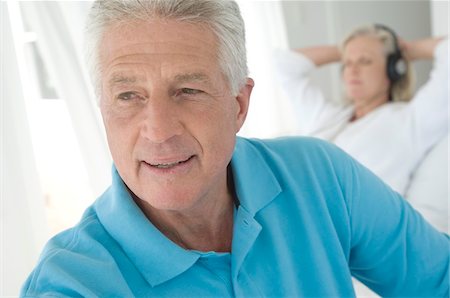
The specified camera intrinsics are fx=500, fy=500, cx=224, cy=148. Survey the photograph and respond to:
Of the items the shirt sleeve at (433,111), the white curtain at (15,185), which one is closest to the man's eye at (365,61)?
the shirt sleeve at (433,111)

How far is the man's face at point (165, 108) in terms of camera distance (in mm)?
739

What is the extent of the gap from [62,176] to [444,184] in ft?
4.10

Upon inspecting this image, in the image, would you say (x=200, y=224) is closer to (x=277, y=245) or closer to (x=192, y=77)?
(x=277, y=245)

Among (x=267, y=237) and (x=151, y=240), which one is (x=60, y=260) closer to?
(x=151, y=240)

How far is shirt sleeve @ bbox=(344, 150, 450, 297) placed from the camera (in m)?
0.97

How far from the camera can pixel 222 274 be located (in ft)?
2.67

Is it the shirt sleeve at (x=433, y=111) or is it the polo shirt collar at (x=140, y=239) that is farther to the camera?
the shirt sleeve at (x=433, y=111)

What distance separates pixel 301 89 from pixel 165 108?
1695mm

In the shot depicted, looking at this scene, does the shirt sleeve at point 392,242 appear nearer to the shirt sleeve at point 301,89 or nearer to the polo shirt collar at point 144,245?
the polo shirt collar at point 144,245

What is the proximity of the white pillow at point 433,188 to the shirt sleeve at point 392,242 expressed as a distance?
62 centimetres

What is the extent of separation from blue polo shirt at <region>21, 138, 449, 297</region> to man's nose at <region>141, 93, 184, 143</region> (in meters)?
0.14

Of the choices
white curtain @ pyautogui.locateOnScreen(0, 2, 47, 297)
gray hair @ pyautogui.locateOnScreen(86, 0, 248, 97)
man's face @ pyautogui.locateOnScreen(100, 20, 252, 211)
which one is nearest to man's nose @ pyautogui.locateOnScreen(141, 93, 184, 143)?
man's face @ pyautogui.locateOnScreen(100, 20, 252, 211)

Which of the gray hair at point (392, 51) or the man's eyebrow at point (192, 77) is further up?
the man's eyebrow at point (192, 77)

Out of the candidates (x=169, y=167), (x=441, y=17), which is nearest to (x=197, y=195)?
(x=169, y=167)
